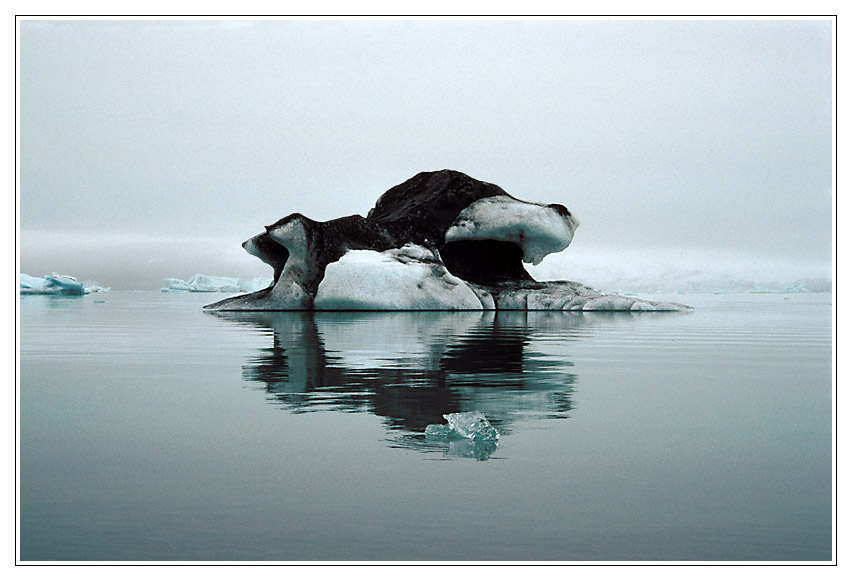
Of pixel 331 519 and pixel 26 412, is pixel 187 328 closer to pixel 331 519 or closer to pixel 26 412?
pixel 26 412

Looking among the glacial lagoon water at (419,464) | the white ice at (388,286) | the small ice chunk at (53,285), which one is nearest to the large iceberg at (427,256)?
the white ice at (388,286)

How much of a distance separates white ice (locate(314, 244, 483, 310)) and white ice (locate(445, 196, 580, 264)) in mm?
2399

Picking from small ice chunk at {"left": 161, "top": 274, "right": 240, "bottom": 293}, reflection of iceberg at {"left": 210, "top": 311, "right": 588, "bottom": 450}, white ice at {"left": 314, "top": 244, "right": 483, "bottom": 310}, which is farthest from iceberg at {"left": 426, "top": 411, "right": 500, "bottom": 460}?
small ice chunk at {"left": 161, "top": 274, "right": 240, "bottom": 293}

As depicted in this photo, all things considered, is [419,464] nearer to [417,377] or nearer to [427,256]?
[417,377]

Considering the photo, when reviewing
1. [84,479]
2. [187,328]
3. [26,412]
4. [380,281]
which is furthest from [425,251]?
[84,479]

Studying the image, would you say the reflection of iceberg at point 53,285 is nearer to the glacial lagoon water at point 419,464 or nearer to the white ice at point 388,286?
the white ice at point 388,286

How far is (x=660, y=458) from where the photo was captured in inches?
175

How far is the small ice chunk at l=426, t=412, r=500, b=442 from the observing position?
4.66 m

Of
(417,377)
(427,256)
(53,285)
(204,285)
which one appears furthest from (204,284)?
(417,377)

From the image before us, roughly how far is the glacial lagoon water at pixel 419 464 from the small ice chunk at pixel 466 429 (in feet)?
0.30

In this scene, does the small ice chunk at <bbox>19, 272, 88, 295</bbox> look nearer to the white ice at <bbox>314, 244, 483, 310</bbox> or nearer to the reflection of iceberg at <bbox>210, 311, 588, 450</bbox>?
the white ice at <bbox>314, 244, 483, 310</bbox>

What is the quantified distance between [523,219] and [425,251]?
3.55 meters

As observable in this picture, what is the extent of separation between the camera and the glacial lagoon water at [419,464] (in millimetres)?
3197

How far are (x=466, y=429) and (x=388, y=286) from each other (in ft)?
69.3
